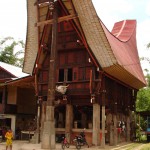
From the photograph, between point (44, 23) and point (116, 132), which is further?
point (116, 132)

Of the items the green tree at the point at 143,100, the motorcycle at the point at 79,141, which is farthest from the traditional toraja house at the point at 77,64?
the green tree at the point at 143,100

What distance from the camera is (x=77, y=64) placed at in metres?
21.4

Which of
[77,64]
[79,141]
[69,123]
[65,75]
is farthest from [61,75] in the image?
[79,141]

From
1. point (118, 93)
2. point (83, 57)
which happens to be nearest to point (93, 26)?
point (83, 57)

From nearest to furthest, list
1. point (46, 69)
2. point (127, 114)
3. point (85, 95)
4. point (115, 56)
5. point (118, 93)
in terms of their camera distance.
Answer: point (115, 56), point (85, 95), point (46, 69), point (118, 93), point (127, 114)

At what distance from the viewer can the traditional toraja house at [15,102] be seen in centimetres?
2708

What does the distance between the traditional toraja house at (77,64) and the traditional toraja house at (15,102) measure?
443 centimetres

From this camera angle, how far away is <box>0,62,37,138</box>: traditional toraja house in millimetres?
27084

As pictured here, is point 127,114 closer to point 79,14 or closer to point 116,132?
point 116,132

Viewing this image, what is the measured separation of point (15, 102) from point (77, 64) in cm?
934

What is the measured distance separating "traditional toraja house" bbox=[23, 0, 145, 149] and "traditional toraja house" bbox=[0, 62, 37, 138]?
4.43 meters

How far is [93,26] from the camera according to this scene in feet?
64.4

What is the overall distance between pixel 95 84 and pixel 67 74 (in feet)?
8.49

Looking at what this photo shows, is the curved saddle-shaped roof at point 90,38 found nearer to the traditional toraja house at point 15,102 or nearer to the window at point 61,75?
the window at point 61,75
